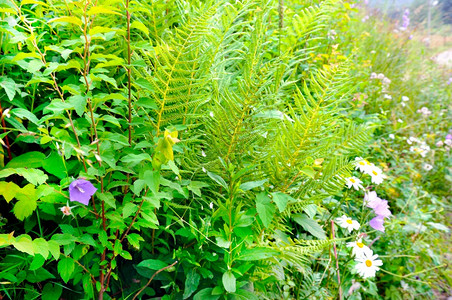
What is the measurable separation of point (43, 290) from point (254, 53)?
3.08 feet

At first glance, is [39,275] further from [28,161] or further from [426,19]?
[426,19]

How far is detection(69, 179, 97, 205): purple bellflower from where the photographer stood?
821mm

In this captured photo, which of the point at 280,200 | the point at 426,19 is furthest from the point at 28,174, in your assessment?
the point at 426,19

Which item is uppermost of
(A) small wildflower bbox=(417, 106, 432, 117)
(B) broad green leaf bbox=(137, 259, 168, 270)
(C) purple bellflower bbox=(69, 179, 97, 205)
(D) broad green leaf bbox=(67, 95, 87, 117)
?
(D) broad green leaf bbox=(67, 95, 87, 117)

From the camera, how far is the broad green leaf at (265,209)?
963 mm

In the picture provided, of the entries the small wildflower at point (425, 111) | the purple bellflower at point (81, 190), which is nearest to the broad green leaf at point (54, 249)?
the purple bellflower at point (81, 190)

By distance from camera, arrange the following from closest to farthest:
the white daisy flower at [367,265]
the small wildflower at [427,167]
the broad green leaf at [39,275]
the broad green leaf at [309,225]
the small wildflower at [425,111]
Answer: the broad green leaf at [39,275]
the broad green leaf at [309,225]
the white daisy flower at [367,265]
the small wildflower at [427,167]
the small wildflower at [425,111]

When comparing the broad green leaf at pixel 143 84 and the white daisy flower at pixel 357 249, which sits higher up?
the broad green leaf at pixel 143 84

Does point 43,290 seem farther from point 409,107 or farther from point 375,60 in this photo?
point 375,60

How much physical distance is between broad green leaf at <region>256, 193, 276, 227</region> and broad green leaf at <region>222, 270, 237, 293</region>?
0.17m

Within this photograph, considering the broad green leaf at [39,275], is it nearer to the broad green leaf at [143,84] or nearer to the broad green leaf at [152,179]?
the broad green leaf at [152,179]

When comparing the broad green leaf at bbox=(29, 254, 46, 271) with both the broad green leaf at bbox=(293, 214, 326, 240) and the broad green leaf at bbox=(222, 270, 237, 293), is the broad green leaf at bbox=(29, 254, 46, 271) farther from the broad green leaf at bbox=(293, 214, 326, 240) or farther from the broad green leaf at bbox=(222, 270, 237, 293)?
the broad green leaf at bbox=(293, 214, 326, 240)

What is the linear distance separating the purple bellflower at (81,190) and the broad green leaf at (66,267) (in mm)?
194

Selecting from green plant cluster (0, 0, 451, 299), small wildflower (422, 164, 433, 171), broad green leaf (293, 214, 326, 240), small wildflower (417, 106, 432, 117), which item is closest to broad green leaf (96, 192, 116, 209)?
green plant cluster (0, 0, 451, 299)
